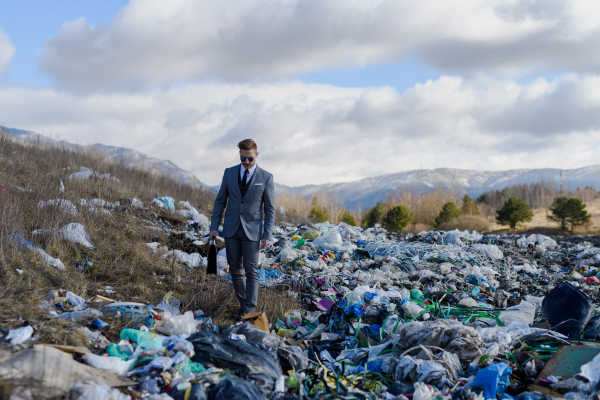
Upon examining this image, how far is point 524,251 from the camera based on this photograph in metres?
9.16

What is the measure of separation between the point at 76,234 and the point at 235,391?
4.34 meters

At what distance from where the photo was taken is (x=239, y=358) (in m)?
2.65

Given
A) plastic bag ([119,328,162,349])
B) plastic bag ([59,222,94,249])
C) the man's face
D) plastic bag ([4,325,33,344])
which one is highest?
the man's face

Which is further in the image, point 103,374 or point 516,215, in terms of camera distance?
point 516,215

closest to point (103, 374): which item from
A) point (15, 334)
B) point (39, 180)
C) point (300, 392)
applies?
point (15, 334)

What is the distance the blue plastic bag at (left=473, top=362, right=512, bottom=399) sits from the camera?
8.38 feet

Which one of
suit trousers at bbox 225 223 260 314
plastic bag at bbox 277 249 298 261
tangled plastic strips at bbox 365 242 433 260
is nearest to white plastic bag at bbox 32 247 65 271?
suit trousers at bbox 225 223 260 314

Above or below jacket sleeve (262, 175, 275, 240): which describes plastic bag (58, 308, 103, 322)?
below

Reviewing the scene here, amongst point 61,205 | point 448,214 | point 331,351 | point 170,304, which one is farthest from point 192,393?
point 448,214

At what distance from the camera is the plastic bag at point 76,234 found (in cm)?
545

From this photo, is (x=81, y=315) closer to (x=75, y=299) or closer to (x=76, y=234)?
(x=75, y=299)

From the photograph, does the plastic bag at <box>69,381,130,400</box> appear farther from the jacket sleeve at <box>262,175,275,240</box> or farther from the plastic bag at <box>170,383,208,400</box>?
the jacket sleeve at <box>262,175,275,240</box>

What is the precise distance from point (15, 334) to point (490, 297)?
5.13 m

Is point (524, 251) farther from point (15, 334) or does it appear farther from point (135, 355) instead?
point (15, 334)
